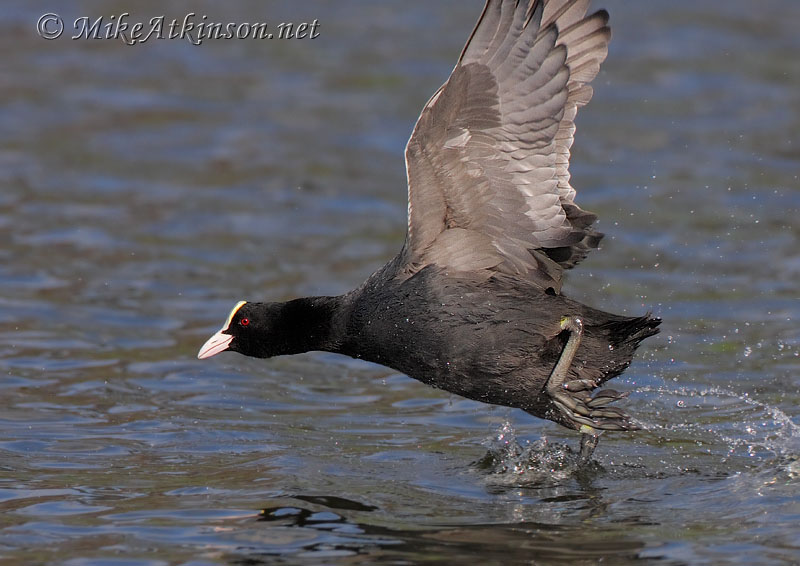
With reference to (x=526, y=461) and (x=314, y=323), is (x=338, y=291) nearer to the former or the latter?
(x=314, y=323)

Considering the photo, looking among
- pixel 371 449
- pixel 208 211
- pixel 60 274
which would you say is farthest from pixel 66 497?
pixel 208 211

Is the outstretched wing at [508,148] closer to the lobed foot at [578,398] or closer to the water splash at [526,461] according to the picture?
the lobed foot at [578,398]

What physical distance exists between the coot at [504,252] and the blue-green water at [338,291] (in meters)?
0.49

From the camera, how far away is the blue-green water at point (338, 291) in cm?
555

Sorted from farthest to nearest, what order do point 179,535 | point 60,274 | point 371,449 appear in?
point 60,274 < point 371,449 < point 179,535

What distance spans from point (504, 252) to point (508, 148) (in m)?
0.58

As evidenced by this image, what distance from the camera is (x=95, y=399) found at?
755 cm

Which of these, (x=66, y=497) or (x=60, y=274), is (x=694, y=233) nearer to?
(x=60, y=274)

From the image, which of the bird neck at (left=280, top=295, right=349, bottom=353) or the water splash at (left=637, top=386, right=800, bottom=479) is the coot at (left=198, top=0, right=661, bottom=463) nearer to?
the bird neck at (left=280, top=295, right=349, bottom=353)

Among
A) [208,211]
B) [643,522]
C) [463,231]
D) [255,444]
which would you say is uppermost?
[208,211]

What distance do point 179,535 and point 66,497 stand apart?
0.76 meters

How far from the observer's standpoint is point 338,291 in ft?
30.9

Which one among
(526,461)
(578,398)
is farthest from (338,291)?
(578,398)

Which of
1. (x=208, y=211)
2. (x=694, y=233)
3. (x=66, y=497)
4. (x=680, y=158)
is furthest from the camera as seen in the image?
(x=680, y=158)
